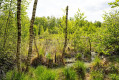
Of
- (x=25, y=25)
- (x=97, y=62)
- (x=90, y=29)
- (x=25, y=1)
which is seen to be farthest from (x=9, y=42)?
(x=90, y=29)

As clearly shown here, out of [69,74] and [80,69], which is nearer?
[69,74]

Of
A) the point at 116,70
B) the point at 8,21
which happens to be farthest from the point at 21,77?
the point at 116,70

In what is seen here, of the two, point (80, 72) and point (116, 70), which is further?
point (80, 72)

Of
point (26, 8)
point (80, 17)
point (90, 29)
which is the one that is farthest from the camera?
point (90, 29)

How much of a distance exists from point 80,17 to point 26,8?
511 centimetres

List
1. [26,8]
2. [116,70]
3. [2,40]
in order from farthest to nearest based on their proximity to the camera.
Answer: [26,8] → [2,40] → [116,70]

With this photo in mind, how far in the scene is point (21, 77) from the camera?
4039 mm

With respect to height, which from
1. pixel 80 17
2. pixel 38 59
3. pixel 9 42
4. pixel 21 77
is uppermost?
pixel 80 17

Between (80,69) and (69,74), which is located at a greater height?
(69,74)

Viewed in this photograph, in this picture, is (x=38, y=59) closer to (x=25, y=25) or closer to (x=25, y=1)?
(x=25, y=25)

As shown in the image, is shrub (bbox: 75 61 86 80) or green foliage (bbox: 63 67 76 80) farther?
shrub (bbox: 75 61 86 80)

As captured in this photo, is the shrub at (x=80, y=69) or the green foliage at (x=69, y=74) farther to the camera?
the shrub at (x=80, y=69)

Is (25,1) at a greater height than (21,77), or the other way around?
(25,1)

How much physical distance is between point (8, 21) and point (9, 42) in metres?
1.45
